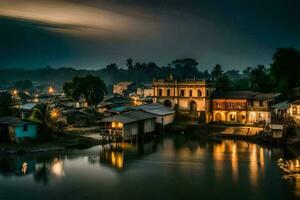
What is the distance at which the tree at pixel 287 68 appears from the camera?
→ 2552 inches

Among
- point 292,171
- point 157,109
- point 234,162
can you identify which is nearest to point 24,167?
point 234,162

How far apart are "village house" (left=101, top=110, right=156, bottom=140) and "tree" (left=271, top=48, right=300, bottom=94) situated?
24.1 meters

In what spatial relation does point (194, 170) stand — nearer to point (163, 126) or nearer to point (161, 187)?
point (161, 187)

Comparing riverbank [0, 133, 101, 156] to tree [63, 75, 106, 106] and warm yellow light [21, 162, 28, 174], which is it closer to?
warm yellow light [21, 162, 28, 174]

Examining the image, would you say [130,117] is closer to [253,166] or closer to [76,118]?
[76,118]

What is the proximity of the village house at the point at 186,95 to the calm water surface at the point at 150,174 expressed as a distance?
59.5 ft

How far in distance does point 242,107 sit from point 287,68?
38.0 feet

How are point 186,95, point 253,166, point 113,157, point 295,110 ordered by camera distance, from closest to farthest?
point 253,166, point 113,157, point 295,110, point 186,95

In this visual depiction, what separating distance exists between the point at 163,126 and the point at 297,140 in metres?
21.8

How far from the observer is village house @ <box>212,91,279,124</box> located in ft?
195

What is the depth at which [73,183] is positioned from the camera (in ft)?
104

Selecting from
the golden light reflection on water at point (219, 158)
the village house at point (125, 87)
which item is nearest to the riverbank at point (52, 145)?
the golden light reflection on water at point (219, 158)

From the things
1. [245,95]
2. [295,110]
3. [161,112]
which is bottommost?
[161,112]

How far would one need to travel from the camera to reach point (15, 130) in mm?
44469
